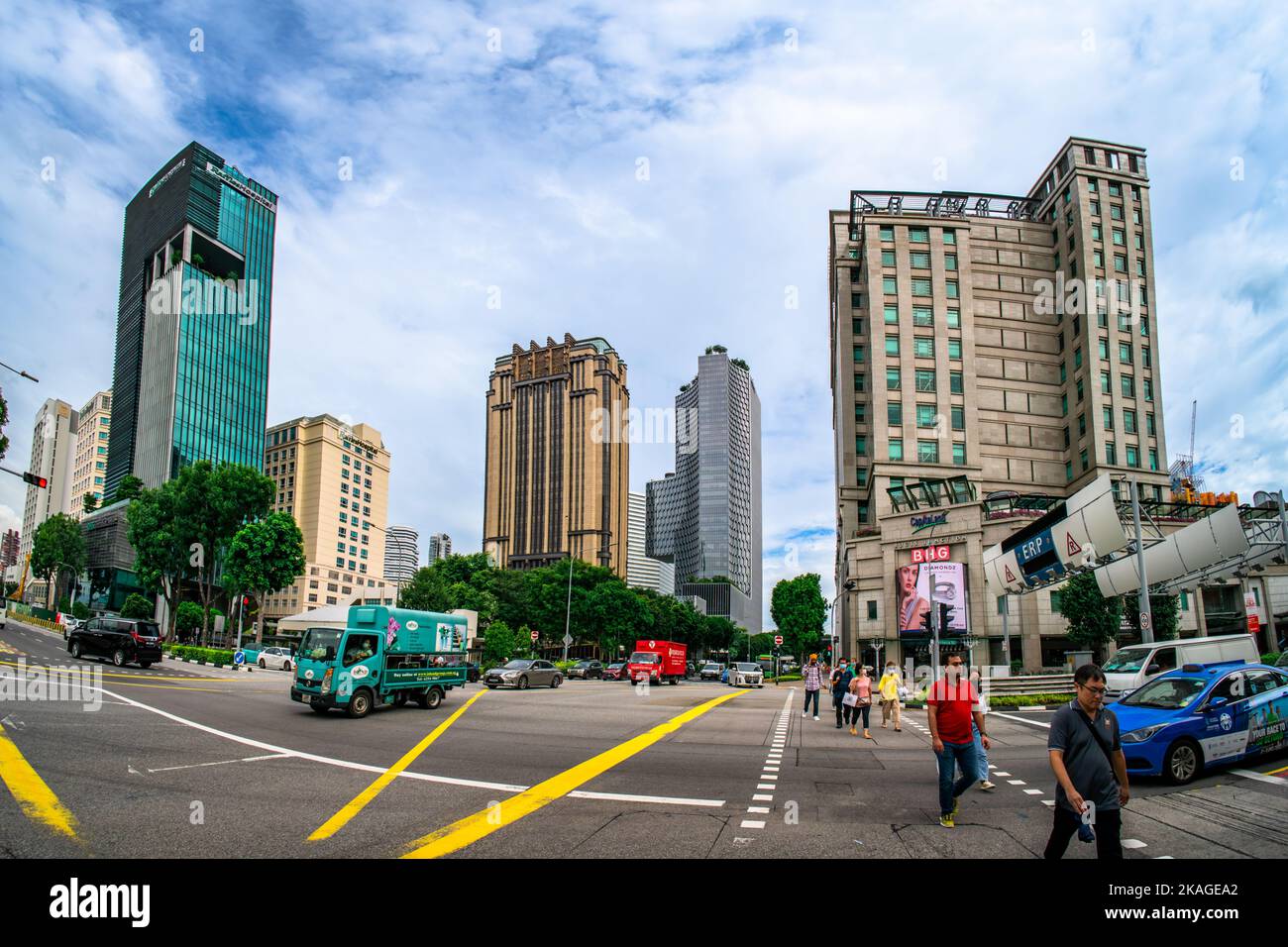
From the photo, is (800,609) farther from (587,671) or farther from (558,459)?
(558,459)

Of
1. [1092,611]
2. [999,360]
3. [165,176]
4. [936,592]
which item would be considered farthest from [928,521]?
[165,176]

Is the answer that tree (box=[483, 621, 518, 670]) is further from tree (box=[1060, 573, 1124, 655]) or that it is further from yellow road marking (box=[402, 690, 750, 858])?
yellow road marking (box=[402, 690, 750, 858])

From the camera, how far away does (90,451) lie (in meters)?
141

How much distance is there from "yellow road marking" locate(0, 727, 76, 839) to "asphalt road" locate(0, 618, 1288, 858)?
0.11 ft

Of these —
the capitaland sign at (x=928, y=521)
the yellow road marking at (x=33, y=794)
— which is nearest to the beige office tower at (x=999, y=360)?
the capitaland sign at (x=928, y=521)

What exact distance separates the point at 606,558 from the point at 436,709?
12294 cm

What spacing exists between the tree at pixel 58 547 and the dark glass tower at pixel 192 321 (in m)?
16.7

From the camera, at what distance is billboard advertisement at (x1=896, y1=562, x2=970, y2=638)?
45.8 meters

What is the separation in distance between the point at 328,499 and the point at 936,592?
10430 centimetres
